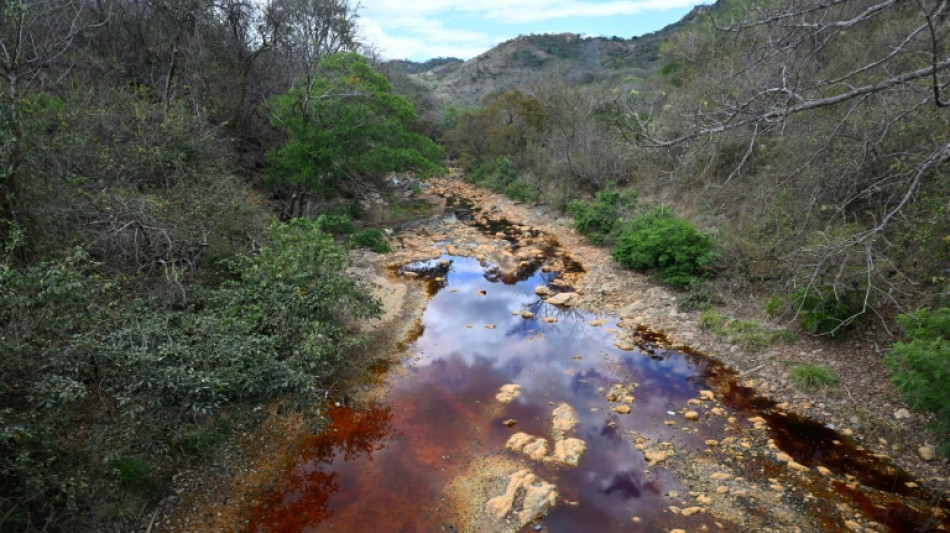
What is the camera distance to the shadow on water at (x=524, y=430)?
5.12m

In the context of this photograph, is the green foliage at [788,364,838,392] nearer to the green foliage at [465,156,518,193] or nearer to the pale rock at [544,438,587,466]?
the pale rock at [544,438,587,466]

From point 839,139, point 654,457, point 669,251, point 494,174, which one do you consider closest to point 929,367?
point 654,457

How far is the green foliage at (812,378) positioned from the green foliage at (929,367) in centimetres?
140

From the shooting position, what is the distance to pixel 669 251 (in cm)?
1073

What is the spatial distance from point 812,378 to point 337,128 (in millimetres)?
11439

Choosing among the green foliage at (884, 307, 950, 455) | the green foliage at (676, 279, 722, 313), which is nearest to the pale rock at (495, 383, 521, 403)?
the green foliage at (676, 279, 722, 313)

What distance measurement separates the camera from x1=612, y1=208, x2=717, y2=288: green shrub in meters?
10.4

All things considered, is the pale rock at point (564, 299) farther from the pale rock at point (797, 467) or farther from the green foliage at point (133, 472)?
the green foliage at point (133, 472)

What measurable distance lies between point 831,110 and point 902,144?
171 centimetres

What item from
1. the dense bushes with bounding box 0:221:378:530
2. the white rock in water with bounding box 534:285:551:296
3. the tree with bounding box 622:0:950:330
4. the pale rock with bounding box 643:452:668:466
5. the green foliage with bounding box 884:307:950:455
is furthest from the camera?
the white rock in water with bounding box 534:285:551:296

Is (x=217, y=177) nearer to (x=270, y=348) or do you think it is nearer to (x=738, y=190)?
(x=270, y=348)

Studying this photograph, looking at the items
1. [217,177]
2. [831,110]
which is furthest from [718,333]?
[217,177]

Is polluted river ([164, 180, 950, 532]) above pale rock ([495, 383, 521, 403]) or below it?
below

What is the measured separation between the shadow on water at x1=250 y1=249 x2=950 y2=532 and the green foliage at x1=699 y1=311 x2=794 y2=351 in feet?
2.33
